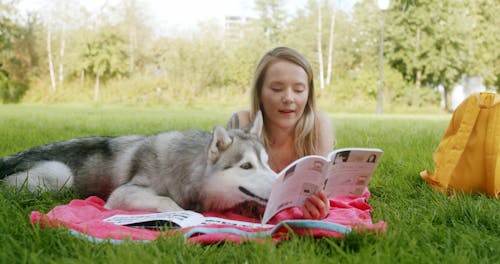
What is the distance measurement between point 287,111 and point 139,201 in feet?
4.53

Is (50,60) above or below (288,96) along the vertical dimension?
above

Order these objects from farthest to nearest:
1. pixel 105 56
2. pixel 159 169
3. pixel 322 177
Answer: pixel 105 56
pixel 159 169
pixel 322 177

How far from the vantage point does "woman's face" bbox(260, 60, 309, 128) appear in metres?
3.46

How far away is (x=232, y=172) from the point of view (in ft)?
8.13

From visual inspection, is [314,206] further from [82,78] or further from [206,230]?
[82,78]

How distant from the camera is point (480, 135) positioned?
3170mm

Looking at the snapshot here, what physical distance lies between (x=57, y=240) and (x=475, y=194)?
2.73m

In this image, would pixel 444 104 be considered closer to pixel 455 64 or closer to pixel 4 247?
pixel 455 64

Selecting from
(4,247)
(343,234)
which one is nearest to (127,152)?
(4,247)

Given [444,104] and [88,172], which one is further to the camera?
[444,104]

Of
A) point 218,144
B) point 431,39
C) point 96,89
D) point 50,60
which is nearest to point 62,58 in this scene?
point 50,60

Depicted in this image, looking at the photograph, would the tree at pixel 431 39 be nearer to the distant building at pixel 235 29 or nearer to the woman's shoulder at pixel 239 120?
the distant building at pixel 235 29

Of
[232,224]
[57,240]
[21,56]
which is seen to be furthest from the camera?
[21,56]

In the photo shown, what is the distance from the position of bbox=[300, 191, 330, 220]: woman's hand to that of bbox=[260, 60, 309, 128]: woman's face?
3.89 feet
